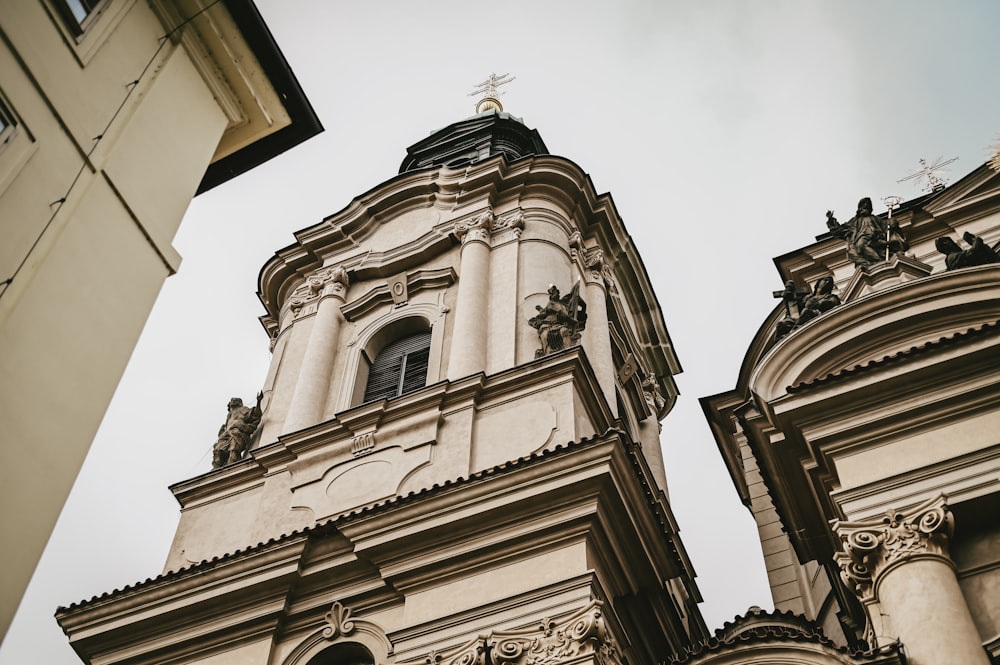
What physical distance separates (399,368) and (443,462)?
3853 millimetres

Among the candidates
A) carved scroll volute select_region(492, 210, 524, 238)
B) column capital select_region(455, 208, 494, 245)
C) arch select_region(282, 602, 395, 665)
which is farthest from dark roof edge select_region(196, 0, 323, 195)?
carved scroll volute select_region(492, 210, 524, 238)

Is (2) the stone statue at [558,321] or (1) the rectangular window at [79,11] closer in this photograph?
(1) the rectangular window at [79,11]

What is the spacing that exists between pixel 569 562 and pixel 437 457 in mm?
3815

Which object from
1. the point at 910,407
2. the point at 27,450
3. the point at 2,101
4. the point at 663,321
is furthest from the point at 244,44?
the point at 663,321

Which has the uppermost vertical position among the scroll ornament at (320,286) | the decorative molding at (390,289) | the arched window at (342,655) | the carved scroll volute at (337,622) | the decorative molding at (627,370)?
the scroll ornament at (320,286)

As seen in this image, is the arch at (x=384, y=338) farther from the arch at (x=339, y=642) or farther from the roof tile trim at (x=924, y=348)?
the roof tile trim at (x=924, y=348)

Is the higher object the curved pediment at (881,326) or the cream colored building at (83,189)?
the curved pediment at (881,326)

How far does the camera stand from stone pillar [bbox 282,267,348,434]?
1938 centimetres

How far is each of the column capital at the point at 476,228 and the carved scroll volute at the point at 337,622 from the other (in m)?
8.77

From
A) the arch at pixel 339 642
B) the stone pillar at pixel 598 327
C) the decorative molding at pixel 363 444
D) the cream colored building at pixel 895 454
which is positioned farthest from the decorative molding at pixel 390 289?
the arch at pixel 339 642

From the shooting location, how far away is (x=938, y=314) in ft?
48.2

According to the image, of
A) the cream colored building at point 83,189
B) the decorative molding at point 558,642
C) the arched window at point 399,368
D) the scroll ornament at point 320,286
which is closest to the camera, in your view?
the cream colored building at point 83,189

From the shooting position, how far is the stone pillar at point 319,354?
763 inches

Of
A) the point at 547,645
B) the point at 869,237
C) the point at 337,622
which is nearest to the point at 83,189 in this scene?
the point at 547,645
